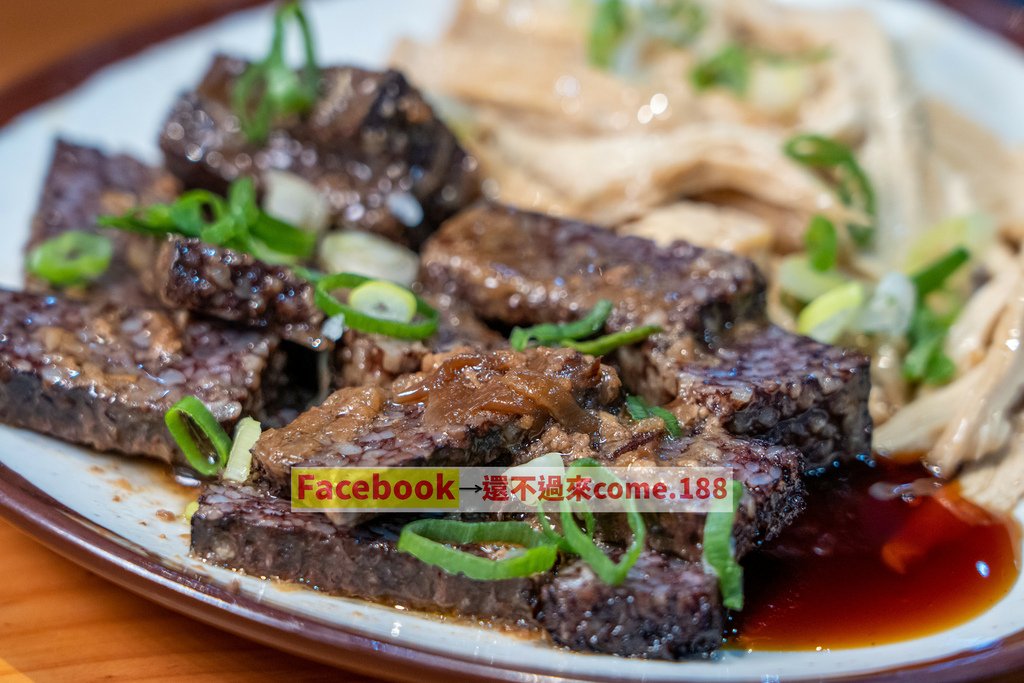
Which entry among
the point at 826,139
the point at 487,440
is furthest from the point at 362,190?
the point at 826,139

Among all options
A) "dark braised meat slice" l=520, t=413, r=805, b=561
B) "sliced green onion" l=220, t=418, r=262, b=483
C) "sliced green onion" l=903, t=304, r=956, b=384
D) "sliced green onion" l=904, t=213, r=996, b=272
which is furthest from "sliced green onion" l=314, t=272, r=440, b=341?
"sliced green onion" l=904, t=213, r=996, b=272

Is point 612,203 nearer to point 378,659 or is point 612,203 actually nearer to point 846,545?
point 846,545

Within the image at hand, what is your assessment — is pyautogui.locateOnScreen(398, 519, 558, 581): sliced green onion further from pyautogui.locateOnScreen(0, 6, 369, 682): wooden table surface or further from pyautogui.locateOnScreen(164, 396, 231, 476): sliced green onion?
pyautogui.locateOnScreen(164, 396, 231, 476): sliced green onion

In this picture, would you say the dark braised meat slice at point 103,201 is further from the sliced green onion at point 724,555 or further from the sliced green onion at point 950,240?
the sliced green onion at point 950,240

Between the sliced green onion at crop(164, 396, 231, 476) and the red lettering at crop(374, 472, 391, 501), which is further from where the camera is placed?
the sliced green onion at crop(164, 396, 231, 476)

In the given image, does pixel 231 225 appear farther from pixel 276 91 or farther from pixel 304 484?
pixel 304 484

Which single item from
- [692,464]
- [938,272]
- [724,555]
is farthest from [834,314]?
[724,555]

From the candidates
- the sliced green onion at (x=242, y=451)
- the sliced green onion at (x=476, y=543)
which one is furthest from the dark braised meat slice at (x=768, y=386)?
the sliced green onion at (x=242, y=451)
